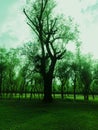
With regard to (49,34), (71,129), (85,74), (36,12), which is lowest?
(71,129)

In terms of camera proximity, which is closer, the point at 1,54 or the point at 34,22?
the point at 34,22

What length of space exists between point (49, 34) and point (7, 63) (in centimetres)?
3876

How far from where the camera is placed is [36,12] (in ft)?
170

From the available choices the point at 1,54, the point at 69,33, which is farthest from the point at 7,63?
the point at 69,33

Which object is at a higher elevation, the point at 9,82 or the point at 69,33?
the point at 69,33

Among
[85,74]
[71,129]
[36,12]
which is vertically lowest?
[71,129]

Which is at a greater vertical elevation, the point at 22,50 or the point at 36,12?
the point at 36,12

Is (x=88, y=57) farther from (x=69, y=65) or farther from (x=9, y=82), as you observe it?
(x=9, y=82)

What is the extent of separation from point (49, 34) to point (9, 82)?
154 feet

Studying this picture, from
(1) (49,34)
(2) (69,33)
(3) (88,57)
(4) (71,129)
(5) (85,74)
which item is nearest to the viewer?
(4) (71,129)

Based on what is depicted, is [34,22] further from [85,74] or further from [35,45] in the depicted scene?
[85,74]

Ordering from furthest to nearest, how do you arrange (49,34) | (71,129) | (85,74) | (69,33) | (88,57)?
1. (88,57)
2. (85,74)
3. (69,33)
4. (49,34)
5. (71,129)

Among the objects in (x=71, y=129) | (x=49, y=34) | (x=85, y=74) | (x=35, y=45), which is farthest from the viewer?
(x=85, y=74)

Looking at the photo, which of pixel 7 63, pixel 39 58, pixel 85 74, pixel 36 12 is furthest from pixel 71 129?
pixel 7 63
